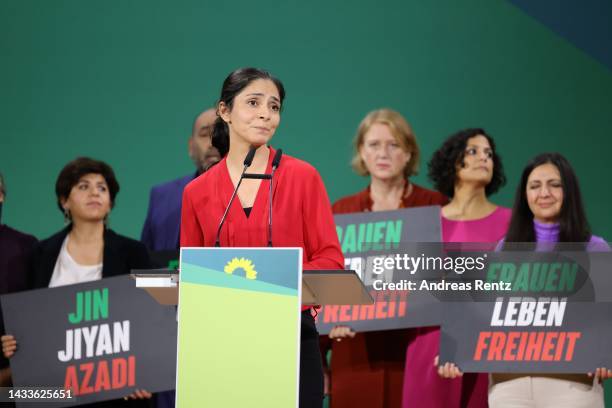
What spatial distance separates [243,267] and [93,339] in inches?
95.0

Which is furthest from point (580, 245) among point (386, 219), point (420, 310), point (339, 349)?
point (339, 349)

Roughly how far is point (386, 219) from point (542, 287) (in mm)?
1045

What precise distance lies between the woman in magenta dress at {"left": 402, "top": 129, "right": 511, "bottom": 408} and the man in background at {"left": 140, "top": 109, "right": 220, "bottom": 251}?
4.46ft

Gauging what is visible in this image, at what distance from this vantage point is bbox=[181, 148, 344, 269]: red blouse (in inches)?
115

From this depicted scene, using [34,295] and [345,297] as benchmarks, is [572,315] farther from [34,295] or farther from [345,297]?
[34,295]

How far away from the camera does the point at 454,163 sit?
5.16 metres

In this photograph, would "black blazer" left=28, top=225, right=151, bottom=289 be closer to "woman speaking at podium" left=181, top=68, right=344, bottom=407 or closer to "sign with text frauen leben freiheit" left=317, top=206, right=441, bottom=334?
"sign with text frauen leben freiheit" left=317, top=206, right=441, bottom=334

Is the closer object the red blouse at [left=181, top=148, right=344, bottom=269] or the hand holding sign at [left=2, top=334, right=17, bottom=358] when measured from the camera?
the red blouse at [left=181, top=148, right=344, bottom=269]

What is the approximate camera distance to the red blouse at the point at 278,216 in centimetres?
292

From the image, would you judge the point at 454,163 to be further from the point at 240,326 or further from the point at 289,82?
the point at 240,326

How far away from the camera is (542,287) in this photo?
13.1 ft

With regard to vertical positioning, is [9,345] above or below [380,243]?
below

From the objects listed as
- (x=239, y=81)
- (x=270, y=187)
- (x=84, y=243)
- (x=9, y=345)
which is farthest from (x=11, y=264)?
(x=270, y=187)

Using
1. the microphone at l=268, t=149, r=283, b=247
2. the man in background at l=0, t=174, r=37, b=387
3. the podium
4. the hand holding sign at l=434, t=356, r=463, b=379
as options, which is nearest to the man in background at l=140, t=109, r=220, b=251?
the man in background at l=0, t=174, r=37, b=387
